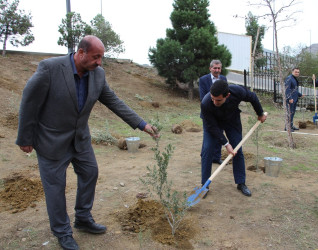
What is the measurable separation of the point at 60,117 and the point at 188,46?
1085 centimetres

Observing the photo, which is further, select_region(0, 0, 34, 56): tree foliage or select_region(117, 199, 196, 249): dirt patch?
select_region(0, 0, 34, 56): tree foliage

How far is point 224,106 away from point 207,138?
0.51 metres

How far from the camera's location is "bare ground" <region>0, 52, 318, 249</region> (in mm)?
3033

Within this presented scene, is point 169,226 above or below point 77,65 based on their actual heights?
below

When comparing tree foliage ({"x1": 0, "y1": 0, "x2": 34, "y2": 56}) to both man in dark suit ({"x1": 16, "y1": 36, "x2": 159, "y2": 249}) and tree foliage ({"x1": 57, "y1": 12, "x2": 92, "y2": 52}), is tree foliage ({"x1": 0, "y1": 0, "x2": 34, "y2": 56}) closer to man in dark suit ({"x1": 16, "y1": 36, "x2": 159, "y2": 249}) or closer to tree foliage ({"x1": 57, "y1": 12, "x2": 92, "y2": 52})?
tree foliage ({"x1": 57, "y1": 12, "x2": 92, "y2": 52})

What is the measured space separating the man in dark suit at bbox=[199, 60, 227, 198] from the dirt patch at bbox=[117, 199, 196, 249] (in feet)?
2.79

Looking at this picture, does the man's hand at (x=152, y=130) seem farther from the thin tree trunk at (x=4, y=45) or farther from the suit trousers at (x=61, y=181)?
the thin tree trunk at (x=4, y=45)

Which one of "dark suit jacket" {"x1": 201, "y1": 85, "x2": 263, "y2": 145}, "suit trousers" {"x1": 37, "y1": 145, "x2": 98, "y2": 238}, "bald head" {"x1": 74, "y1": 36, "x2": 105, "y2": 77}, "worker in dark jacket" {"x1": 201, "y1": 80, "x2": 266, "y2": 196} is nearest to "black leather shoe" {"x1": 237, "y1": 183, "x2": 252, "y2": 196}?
"worker in dark jacket" {"x1": 201, "y1": 80, "x2": 266, "y2": 196}

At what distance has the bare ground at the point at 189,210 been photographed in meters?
3.03

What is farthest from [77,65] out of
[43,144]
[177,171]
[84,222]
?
[177,171]

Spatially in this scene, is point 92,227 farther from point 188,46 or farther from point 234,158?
point 188,46

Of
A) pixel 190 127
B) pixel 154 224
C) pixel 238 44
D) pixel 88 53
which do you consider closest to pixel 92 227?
pixel 154 224

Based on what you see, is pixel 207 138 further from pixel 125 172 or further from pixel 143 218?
pixel 125 172

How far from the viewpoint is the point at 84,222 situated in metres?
3.11
